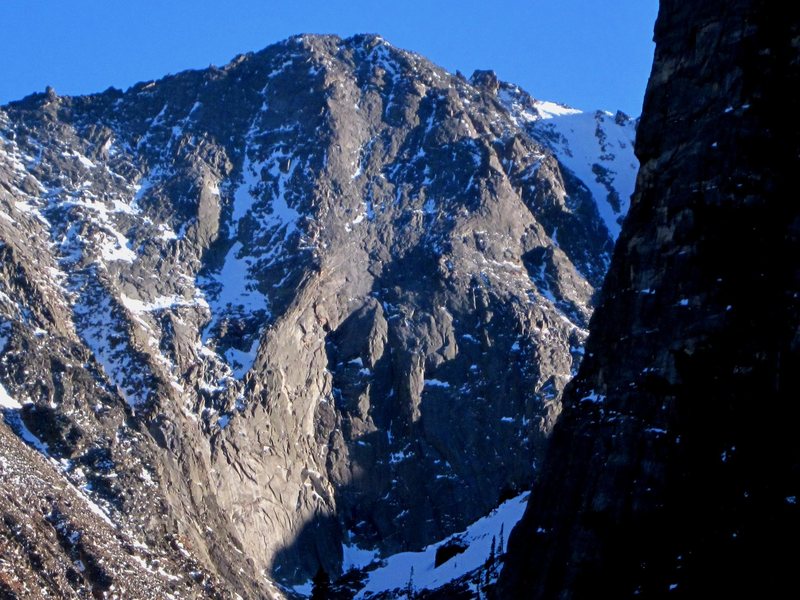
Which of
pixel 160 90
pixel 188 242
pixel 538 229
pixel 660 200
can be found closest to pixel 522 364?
pixel 538 229

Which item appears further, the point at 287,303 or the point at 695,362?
the point at 287,303

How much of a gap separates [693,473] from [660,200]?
14.8 meters

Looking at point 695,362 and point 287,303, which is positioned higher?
point 287,303

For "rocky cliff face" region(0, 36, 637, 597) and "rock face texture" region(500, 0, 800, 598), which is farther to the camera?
"rocky cliff face" region(0, 36, 637, 597)

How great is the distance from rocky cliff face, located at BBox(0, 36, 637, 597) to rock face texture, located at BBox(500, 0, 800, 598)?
59176 mm

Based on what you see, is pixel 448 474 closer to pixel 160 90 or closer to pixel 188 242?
pixel 188 242

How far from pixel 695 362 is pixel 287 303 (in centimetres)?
9752

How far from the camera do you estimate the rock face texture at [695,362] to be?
2303 inches

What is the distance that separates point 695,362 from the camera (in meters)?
63.3

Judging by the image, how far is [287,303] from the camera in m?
158

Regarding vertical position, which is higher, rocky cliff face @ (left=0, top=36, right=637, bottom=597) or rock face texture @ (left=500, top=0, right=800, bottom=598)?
rocky cliff face @ (left=0, top=36, right=637, bottom=597)

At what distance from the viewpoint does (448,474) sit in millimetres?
154250

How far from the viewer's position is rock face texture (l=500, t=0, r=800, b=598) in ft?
192

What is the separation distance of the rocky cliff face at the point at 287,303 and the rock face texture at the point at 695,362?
59.2m
